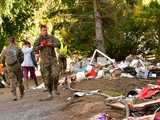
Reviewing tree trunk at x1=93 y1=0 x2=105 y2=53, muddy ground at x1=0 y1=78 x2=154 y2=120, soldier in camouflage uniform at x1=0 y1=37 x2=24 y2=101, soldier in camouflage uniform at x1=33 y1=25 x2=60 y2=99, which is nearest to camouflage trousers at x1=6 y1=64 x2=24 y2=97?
soldier in camouflage uniform at x1=0 y1=37 x2=24 y2=101

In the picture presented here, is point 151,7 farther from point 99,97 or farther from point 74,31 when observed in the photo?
point 99,97

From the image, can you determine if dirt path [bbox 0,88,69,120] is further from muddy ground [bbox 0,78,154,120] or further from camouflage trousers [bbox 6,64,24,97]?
camouflage trousers [bbox 6,64,24,97]

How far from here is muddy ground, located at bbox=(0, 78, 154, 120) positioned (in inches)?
527

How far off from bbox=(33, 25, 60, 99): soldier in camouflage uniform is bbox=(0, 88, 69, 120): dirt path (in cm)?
54

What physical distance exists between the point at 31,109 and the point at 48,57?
1996 mm

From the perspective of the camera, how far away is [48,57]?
16.8m

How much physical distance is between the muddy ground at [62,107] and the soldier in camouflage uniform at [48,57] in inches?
21.4

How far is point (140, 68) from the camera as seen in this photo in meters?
22.9

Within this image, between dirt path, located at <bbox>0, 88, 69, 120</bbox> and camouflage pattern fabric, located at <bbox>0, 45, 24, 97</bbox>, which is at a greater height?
camouflage pattern fabric, located at <bbox>0, 45, 24, 97</bbox>

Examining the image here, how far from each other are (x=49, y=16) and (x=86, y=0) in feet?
6.23

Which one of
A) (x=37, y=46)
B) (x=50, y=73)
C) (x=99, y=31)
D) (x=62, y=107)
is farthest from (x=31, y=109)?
(x=99, y=31)

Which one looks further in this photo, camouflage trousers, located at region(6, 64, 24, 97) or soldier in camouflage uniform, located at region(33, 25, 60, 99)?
camouflage trousers, located at region(6, 64, 24, 97)

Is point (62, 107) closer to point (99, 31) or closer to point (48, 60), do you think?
point (48, 60)

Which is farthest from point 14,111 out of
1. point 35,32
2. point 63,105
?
point 35,32
